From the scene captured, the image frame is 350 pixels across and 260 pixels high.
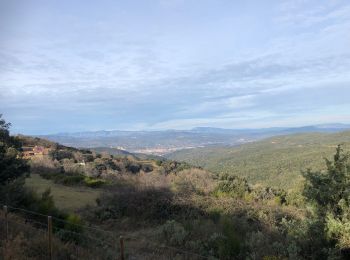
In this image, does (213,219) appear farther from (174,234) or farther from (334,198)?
(334,198)

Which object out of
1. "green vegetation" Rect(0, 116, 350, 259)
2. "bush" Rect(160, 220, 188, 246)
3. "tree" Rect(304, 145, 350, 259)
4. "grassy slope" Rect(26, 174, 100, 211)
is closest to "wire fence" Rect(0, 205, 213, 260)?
"green vegetation" Rect(0, 116, 350, 259)

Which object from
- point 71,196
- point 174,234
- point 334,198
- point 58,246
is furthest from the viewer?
point 71,196

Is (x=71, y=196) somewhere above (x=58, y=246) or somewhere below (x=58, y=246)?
below

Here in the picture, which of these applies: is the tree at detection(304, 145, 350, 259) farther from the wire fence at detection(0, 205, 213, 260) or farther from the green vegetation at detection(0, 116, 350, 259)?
the wire fence at detection(0, 205, 213, 260)

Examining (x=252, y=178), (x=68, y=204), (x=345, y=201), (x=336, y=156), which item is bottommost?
(x=252, y=178)

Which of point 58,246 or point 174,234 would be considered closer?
point 58,246

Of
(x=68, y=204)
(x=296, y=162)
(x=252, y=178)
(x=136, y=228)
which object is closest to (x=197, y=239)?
(x=136, y=228)

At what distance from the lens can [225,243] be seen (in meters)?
10.6

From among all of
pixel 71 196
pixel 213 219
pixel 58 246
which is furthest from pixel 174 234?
pixel 71 196

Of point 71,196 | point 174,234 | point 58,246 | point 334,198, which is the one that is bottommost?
point 71,196

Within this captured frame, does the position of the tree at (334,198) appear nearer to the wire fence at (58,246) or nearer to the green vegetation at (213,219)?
the green vegetation at (213,219)

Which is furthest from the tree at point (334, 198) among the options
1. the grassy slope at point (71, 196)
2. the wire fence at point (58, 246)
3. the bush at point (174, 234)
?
the grassy slope at point (71, 196)

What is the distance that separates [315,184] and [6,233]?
7.27m

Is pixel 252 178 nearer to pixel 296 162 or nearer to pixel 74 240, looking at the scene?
pixel 296 162
